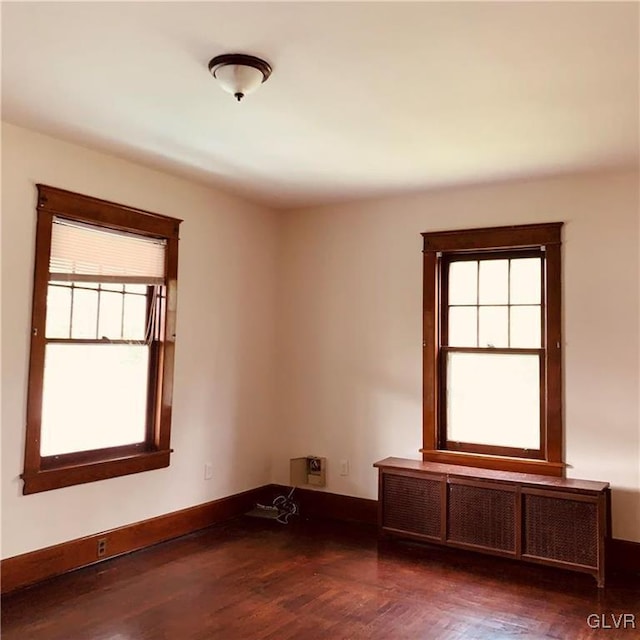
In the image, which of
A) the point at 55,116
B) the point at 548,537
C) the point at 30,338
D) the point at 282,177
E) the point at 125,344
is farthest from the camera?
the point at 282,177

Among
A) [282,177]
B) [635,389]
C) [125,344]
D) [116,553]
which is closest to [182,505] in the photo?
[116,553]

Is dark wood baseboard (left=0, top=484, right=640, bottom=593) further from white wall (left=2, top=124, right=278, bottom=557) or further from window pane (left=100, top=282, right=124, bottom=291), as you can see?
window pane (left=100, top=282, right=124, bottom=291)

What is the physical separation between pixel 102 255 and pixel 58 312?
1.55 feet

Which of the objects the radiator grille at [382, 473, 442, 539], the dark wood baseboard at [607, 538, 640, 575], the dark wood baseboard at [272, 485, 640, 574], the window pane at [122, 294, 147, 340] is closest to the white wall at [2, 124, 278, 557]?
the window pane at [122, 294, 147, 340]

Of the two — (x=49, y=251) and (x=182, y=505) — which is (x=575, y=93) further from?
(x=182, y=505)

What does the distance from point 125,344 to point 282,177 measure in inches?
63.4

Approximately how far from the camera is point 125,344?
4109mm

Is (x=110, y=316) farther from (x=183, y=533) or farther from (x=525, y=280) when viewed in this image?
(x=525, y=280)

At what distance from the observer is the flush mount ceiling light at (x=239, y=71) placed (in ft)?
8.32

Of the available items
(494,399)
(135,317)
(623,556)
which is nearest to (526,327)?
(494,399)

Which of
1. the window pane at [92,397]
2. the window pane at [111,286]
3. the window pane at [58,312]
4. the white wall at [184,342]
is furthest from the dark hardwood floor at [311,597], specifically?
the window pane at [111,286]

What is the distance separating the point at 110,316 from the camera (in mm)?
4004

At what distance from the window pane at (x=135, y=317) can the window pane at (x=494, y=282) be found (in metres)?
2.48

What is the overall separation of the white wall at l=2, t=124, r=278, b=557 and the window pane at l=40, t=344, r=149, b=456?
0.23m
